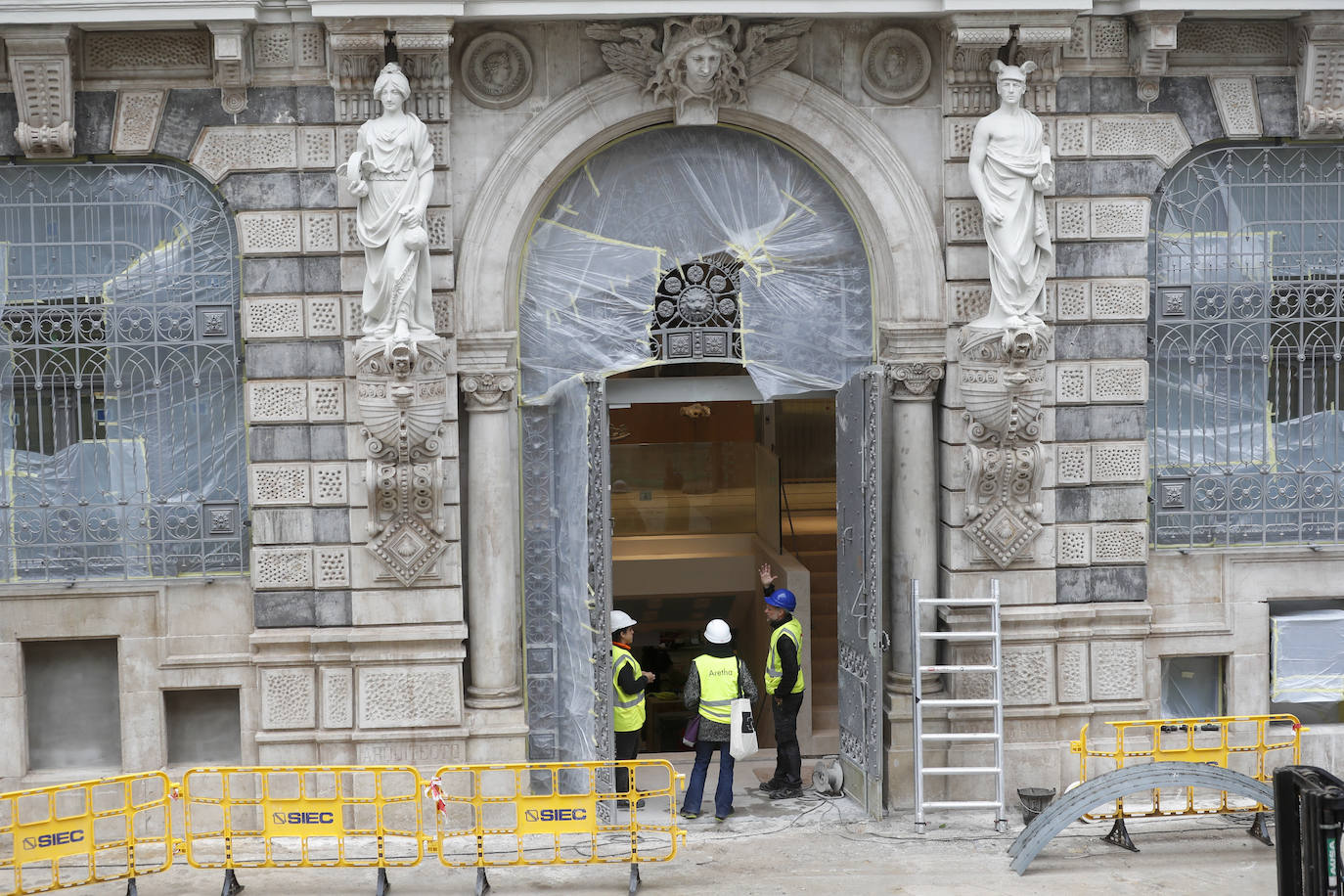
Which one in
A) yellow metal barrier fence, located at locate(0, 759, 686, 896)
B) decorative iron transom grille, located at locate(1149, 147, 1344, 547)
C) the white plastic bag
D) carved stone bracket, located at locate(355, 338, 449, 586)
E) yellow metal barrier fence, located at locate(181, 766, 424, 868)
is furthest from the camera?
decorative iron transom grille, located at locate(1149, 147, 1344, 547)

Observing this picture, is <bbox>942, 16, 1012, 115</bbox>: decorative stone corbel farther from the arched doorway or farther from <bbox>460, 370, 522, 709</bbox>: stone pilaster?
<bbox>460, 370, 522, 709</bbox>: stone pilaster

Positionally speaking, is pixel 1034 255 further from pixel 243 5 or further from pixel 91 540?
pixel 91 540

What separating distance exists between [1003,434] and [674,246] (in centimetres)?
338

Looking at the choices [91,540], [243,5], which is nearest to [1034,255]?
[243,5]

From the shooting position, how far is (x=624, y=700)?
1541cm

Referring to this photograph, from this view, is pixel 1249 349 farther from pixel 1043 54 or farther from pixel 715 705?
pixel 715 705

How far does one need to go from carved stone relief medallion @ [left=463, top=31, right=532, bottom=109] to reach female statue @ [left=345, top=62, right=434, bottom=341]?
29.0 inches

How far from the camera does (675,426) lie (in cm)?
2575

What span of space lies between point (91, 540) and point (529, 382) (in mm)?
4125

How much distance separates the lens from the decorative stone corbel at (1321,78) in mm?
15031

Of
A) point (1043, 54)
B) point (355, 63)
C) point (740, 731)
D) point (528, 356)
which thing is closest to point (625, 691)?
point (740, 731)

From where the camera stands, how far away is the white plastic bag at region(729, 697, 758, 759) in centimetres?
1516

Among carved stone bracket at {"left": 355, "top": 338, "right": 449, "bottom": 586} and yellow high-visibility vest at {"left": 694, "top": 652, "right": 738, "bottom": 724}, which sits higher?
carved stone bracket at {"left": 355, "top": 338, "right": 449, "bottom": 586}

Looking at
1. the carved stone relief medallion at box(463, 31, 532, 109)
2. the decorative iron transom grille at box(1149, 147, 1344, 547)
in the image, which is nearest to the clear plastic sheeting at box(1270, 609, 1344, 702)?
the decorative iron transom grille at box(1149, 147, 1344, 547)
